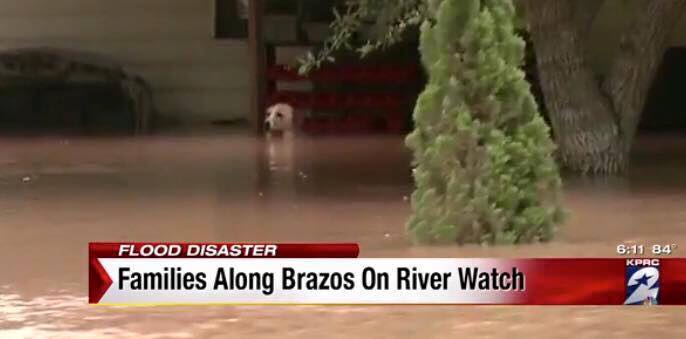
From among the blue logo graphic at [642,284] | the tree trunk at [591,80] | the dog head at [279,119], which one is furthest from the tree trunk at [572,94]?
the dog head at [279,119]

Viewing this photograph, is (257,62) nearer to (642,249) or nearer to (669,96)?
(669,96)

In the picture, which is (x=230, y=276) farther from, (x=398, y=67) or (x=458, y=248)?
(x=398, y=67)

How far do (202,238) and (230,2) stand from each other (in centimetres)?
1069

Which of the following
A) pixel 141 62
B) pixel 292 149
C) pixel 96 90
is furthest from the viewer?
pixel 141 62

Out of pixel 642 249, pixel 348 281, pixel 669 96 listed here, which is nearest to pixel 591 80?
pixel 642 249

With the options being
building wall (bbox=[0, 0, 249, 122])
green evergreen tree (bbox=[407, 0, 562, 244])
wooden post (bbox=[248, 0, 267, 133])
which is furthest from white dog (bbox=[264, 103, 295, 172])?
green evergreen tree (bbox=[407, 0, 562, 244])

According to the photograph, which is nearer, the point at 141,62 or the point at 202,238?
the point at 202,238

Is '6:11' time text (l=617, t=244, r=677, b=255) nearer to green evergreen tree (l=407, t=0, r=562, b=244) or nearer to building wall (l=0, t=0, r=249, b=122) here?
green evergreen tree (l=407, t=0, r=562, b=244)

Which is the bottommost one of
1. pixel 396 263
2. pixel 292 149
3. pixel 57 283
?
pixel 292 149

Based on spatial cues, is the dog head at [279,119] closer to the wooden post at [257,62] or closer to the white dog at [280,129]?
the white dog at [280,129]

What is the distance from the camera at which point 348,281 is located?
3.58 meters

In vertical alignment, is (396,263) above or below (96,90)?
above

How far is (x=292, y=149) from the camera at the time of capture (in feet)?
36.0

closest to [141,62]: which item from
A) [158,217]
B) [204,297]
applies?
[158,217]
